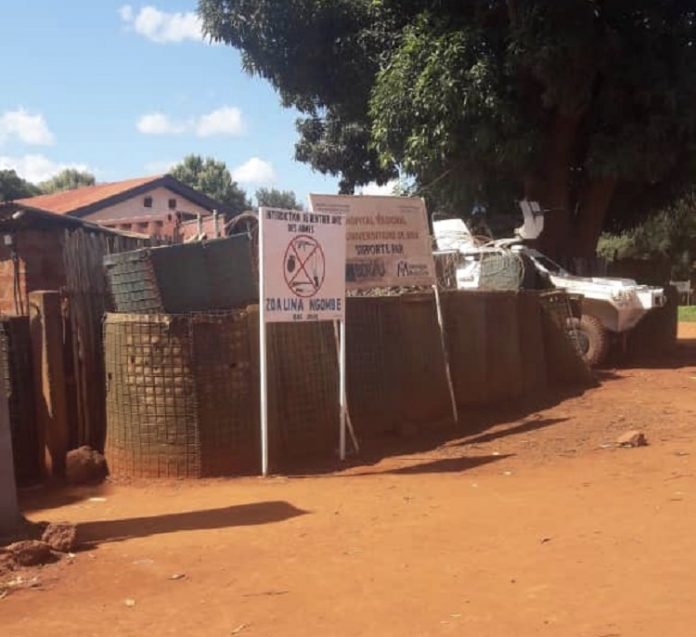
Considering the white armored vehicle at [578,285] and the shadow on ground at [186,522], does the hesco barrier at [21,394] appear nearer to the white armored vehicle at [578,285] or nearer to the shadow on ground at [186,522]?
the shadow on ground at [186,522]

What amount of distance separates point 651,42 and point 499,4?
264 centimetres

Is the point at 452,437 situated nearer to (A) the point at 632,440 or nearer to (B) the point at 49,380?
(A) the point at 632,440

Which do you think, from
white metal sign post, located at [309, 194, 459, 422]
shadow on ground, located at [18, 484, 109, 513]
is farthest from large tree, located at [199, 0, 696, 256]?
shadow on ground, located at [18, 484, 109, 513]

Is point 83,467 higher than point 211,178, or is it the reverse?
point 211,178

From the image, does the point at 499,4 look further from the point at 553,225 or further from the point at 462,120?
the point at 553,225

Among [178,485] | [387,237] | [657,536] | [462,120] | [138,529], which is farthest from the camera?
[462,120]

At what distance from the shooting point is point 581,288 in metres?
14.6

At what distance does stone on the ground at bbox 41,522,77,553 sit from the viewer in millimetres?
5570

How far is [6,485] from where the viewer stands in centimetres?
582

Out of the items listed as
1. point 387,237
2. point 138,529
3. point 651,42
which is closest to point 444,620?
point 138,529

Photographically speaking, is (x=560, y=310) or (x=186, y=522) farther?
(x=560, y=310)

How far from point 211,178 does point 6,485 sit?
50.4m

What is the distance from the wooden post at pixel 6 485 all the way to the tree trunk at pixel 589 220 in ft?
42.7

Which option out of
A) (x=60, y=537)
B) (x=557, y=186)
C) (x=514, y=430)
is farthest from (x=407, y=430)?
(x=557, y=186)
